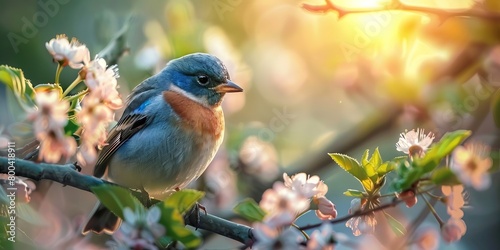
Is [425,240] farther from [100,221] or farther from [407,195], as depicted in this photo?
[100,221]

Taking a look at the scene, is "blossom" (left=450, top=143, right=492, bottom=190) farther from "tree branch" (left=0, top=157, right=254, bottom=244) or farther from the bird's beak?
the bird's beak

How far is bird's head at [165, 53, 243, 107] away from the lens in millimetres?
2402

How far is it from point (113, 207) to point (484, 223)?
7.48 feet

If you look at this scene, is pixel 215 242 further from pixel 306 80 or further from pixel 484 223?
pixel 484 223

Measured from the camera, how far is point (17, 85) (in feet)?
4.59

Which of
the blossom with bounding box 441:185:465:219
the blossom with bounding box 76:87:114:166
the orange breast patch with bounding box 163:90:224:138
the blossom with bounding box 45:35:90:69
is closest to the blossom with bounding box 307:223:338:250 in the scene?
the blossom with bounding box 441:185:465:219

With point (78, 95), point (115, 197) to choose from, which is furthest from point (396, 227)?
point (78, 95)

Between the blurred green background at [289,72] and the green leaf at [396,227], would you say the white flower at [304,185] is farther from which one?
the blurred green background at [289,72]

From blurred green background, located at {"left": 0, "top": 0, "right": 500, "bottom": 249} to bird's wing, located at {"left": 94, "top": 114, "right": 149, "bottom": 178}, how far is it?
0.62 feet

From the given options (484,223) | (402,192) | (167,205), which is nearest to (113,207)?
(167,205)

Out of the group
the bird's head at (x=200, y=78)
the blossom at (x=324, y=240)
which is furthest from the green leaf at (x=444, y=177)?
the bird's head at (x=200, y=78)

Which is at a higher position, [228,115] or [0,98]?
[0,98]

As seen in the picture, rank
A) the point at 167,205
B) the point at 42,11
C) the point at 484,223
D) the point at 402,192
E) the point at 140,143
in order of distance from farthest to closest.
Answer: the point at 484,223
the point at 42,11
the point at 140,143
the point at 402,192
the point at 167,205

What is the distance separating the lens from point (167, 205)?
133cm
